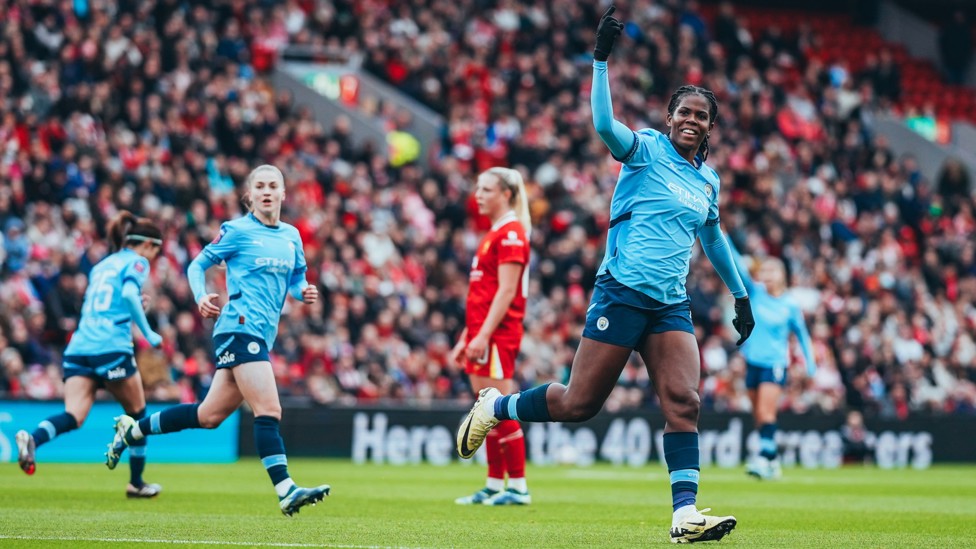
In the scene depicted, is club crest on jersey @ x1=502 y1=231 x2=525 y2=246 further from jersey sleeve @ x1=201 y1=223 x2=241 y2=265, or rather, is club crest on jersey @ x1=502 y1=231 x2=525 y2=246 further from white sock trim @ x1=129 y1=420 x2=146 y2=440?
white sock trim @ x1=129 y1=420 x2=146 y2=440

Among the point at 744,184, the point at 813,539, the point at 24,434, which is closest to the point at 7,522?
the point at 24,434

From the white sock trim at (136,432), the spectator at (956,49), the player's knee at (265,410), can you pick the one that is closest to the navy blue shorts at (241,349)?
the player's knee at (265,410)

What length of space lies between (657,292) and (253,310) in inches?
120

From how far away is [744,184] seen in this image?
2958 centimetres

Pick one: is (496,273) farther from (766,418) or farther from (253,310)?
(766,418)

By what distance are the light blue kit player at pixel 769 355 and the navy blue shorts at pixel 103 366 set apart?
25.5ft

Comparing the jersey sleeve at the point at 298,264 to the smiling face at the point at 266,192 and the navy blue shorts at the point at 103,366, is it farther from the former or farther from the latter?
the navy blue shorts at the point at 103,366

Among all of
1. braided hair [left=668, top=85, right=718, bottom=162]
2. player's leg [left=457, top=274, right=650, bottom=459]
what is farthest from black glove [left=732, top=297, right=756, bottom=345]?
braided hair [left=668, top=85, right=718, bottom=162]

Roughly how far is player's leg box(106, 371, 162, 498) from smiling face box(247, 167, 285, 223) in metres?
2.46

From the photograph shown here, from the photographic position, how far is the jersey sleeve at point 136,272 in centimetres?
1133

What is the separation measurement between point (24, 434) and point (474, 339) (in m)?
3.66

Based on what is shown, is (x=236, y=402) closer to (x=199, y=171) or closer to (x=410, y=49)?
(x=199, y=171)

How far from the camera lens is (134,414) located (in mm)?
11750

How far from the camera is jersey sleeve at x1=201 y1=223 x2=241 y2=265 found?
32.1 feet
